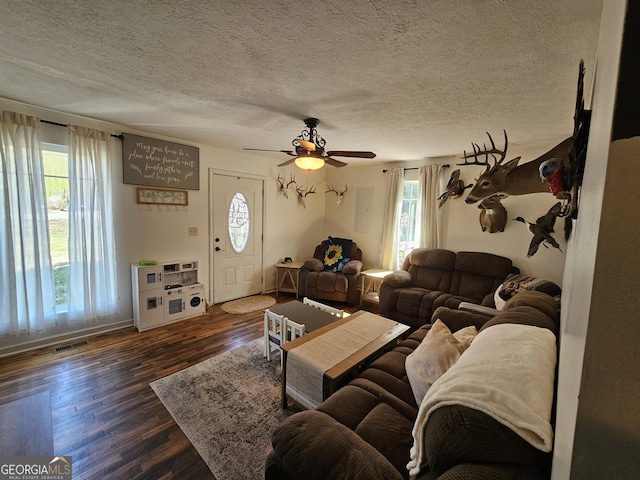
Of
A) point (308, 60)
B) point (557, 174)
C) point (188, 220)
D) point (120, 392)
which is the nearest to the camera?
point (557, 174)

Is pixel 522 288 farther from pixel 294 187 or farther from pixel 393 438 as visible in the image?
pixel 294 187

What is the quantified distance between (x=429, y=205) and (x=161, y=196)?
3.74 m

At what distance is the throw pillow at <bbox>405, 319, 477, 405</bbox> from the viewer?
133 centimetres

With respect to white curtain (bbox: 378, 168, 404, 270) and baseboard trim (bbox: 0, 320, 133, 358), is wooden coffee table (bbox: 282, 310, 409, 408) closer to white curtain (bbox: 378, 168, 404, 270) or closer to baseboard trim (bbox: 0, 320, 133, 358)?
white curtain (bbox: 378, 168, 404, 270)

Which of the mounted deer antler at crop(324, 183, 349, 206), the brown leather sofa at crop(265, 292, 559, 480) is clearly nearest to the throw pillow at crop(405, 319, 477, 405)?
the brown leather sofa at crop(265, 292, 559, 480)

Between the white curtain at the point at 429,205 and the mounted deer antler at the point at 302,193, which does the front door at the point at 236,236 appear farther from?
the white curtain at the point at 429,205

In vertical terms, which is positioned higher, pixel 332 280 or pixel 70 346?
pixel 332 280

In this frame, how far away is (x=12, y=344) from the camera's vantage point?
256 centimetres

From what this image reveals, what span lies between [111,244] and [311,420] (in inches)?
121

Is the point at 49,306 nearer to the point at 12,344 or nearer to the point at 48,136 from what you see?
the point at 12,344

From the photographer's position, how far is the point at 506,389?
2.43 ft

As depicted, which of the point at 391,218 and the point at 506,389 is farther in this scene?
the point at 391,218

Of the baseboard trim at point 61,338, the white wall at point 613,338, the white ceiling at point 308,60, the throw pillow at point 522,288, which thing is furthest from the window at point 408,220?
the white wall at point 613,338

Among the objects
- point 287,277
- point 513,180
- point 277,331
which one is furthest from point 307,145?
point 287,277
